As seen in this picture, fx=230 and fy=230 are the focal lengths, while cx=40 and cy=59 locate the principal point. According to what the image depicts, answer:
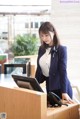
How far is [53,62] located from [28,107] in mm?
735

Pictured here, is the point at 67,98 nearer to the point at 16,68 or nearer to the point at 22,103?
the point at 22,103

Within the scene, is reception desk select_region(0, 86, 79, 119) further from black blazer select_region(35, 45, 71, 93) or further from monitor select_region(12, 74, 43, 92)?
black blazer select_region(35, 45, 71, 93)

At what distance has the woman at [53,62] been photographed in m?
2.09

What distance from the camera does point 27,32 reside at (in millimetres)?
4492

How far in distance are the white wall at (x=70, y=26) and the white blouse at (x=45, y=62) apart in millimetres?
1343

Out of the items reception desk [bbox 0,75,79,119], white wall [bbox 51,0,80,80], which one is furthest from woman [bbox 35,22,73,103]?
white wall [bbox 51,0,80,80]

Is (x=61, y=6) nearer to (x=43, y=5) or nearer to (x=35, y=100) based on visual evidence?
(x=43, y=5)

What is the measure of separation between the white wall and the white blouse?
1.34m

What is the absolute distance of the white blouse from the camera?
2.20 meters

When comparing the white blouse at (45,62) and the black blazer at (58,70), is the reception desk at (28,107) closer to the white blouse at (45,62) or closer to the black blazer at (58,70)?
the black blazer at (58,70)

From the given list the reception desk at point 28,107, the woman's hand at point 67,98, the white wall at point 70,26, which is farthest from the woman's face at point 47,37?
the white wall at point 70,26

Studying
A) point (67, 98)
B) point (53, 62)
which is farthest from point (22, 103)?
point (53, 62)

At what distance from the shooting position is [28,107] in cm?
149

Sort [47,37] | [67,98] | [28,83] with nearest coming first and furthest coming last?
1. [28,83]
2. [67,98]
3. [47,37]
